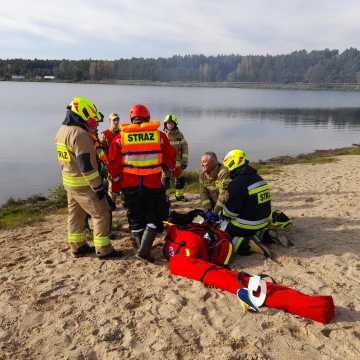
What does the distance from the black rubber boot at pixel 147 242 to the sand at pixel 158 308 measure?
132mm

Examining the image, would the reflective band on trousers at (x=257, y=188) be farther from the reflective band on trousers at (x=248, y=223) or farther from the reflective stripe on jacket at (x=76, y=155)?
the reflective stripe on jacket at (x=76, y=155)

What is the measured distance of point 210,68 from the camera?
175250 mm

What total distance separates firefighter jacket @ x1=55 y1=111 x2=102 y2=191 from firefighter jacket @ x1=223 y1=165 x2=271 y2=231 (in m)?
1.91

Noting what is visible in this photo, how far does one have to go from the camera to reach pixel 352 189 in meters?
10.1

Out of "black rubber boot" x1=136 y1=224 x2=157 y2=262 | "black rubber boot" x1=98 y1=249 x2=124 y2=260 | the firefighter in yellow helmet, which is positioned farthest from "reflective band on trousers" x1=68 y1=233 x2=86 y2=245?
"black rubber boot" x1=136 y1=224 x2=157 y2=262

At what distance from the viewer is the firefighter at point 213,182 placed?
6613 mm

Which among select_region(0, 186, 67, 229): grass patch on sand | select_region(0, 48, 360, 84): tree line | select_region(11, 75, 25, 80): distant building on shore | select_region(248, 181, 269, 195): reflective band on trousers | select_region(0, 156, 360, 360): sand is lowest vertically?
select_region(0, 186, 67, 229): grass patch on sand

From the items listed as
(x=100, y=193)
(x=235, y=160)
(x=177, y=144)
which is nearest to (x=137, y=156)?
(x=100, y=193)

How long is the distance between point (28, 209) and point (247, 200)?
22.6ft

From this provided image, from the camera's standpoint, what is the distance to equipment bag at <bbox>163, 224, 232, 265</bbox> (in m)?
5.31

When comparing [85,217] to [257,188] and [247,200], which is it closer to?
[247,200]

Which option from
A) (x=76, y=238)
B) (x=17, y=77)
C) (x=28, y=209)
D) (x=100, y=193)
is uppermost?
(x=17, y=77)

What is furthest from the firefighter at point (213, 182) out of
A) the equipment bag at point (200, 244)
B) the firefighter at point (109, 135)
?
the firefighter at point (109, 135)

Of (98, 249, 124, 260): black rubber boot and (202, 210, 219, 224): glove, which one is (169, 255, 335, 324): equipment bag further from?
(202, 210, 219, 224): glove
